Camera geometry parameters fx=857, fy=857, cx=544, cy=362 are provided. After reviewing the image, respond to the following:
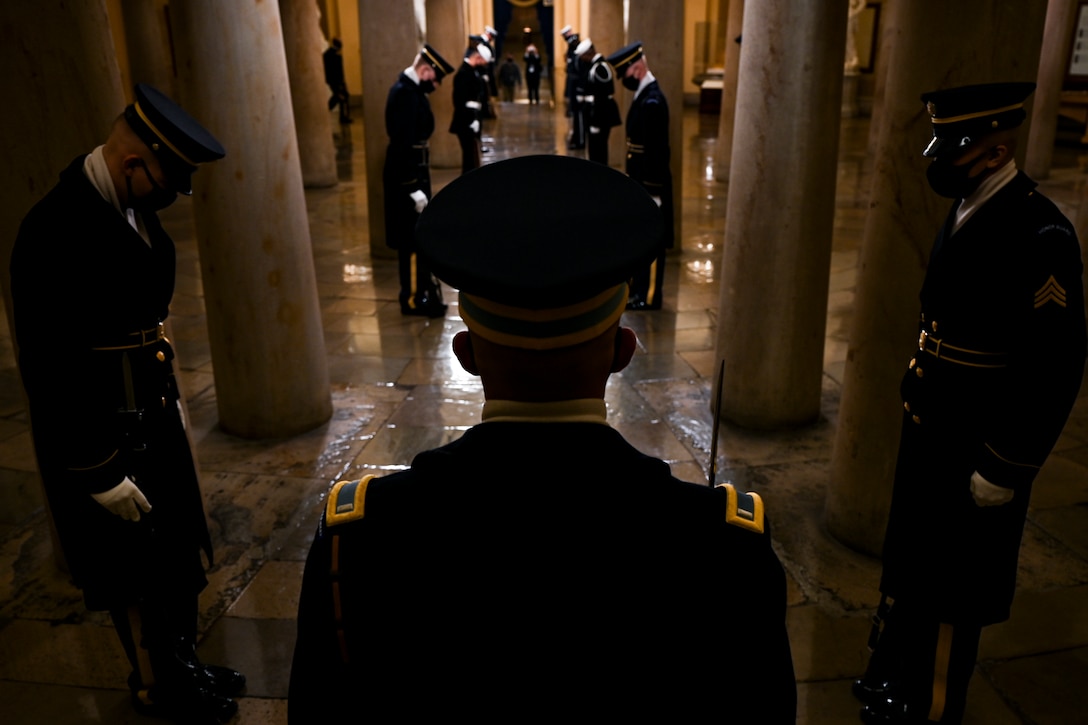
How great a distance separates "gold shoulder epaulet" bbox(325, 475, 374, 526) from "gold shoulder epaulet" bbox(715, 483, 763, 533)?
0.53 meters

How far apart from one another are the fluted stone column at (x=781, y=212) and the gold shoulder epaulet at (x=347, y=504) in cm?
383

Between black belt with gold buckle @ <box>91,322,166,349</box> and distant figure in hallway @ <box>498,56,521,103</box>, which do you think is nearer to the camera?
black belt with gold buckle @ <box>91,322,166,349</box>

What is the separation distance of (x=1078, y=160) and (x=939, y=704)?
Result: 14.8 metres

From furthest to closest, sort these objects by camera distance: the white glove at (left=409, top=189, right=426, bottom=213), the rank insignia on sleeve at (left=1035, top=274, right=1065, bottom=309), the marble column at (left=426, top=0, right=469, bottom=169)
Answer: the marble column at (left=426, top=0, right=469, bottom=169) → the white glove at (left=409, top=189, right=426, bottom=213) → the rank insignia on sleeve at (left=1035, top=274, right=1065, bottom=309)

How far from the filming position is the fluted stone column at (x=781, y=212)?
14.5 feet

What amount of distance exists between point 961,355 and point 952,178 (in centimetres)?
51

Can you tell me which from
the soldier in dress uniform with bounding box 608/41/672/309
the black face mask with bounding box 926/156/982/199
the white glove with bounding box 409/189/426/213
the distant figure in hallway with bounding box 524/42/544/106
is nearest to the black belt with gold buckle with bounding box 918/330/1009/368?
the black face mask with bounding box 926/156/982/199

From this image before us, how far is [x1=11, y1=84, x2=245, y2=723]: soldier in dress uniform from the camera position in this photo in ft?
7.85

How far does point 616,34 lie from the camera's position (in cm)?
1303

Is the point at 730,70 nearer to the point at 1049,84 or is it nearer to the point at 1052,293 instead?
the point at 1049,84

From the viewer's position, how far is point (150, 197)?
8.45 ft

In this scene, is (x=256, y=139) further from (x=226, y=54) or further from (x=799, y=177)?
(x=799, y=177)

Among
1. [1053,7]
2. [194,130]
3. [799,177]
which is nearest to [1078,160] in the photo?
[1053,7]

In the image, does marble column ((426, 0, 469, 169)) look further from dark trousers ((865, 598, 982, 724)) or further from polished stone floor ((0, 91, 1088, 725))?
dark trousers ((865, 598, 982, 724))
